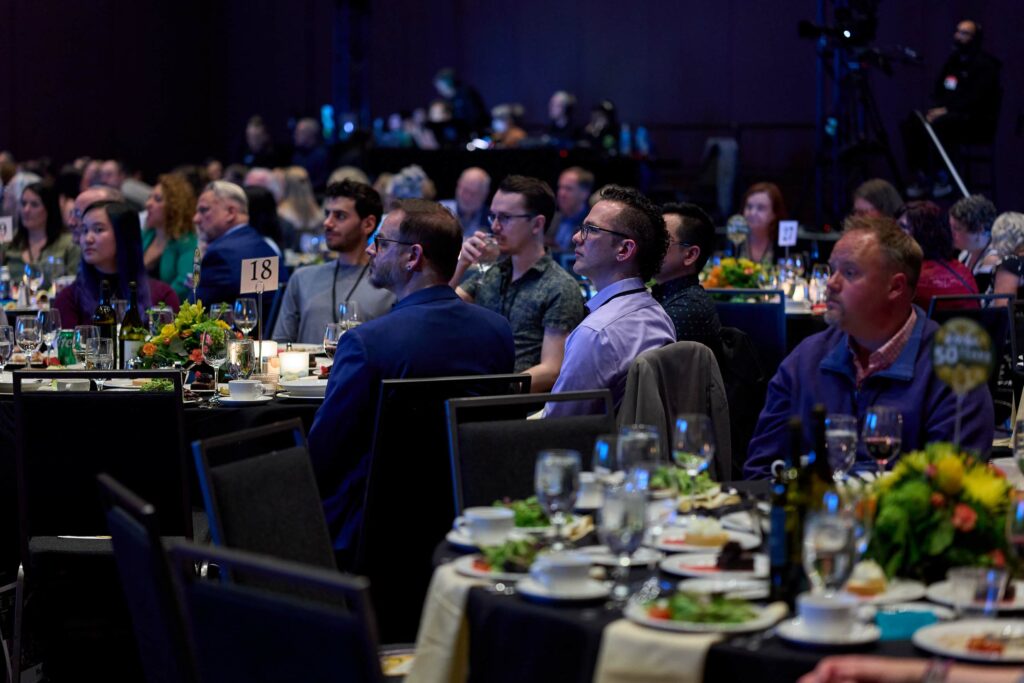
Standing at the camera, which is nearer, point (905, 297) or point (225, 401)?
point (905, 297)

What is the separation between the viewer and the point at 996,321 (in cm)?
565

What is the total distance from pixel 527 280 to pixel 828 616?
3.45 m

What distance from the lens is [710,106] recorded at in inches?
650

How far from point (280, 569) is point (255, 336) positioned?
192 inches

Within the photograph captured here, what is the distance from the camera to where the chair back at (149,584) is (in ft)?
7.45

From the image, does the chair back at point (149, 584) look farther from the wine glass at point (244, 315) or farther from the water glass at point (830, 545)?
the wine glass at point (244, 315)

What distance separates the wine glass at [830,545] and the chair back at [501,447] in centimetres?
120

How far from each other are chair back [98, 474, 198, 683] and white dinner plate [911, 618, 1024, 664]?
1.10 metres

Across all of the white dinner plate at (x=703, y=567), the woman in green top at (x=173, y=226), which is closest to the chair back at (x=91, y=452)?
the white dinner plate at (x=703, y=567)

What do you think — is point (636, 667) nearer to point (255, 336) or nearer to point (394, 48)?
point (255, 336)

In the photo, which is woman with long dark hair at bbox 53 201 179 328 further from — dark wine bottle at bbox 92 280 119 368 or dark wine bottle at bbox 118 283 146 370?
dark wine bottle at bbox 118 283 146 370

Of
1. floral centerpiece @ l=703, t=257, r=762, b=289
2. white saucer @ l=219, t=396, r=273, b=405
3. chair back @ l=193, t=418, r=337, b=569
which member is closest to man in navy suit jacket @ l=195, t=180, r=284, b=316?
white saucer @ l=219, t=396, r=273, b=405

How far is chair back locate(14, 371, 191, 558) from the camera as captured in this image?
11.9 ft

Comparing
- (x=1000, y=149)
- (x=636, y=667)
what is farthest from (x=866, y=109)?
(x=636, y=667)
